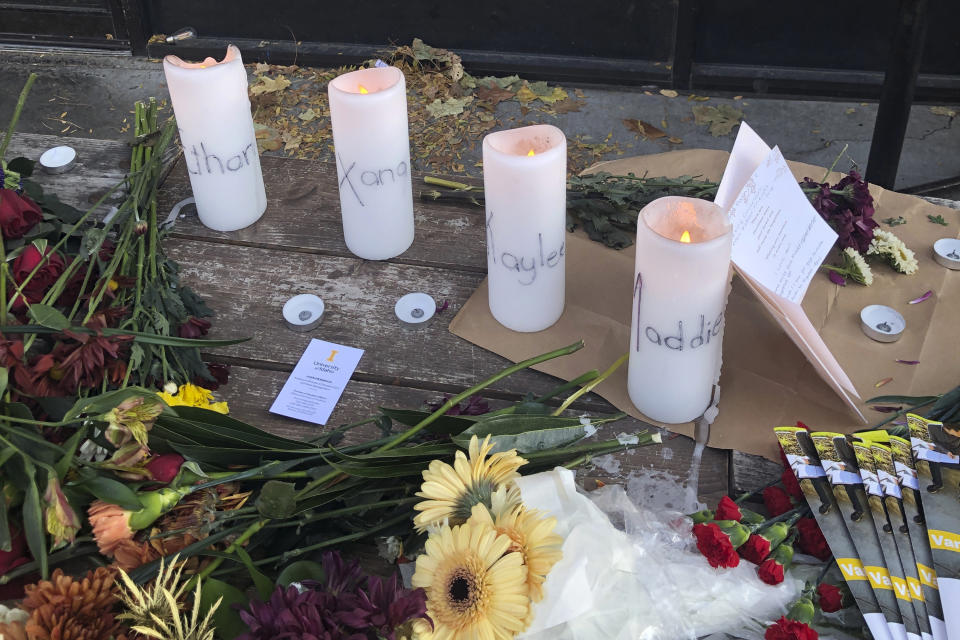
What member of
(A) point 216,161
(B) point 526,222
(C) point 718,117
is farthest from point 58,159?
(C) point 718,117

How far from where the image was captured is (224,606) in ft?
1.92

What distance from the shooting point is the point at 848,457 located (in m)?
0.72

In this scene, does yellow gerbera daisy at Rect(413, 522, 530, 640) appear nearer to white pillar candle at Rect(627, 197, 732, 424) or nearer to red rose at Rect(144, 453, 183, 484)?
red rose at Rect(144, 453, 183, 484)

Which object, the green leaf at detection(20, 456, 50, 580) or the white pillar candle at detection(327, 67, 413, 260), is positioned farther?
the white pillar candle at detection(327, 67, 413, 260)

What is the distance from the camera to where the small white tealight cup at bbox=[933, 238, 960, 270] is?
38.8 inches

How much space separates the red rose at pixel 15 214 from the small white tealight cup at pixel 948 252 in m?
1.03

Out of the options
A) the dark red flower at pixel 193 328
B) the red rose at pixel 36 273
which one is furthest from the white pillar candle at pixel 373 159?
the red rose at pixel 36 273

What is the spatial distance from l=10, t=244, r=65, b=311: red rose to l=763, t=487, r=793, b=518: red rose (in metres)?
0.72

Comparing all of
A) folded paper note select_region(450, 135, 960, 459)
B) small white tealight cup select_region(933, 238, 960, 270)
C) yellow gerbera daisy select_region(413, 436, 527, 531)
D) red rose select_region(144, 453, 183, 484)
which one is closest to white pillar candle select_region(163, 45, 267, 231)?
folded paper note select_region(450, 135, 960, 459)

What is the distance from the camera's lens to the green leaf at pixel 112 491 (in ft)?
1.89

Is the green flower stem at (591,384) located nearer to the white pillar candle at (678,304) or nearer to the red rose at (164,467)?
the white pillar candle at (678,304)

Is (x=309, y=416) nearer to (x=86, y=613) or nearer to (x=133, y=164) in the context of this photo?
(x=86, y=613)

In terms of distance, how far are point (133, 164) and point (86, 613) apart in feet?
2.41

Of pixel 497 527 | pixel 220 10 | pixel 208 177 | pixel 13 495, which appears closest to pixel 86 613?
pixel 13 495
